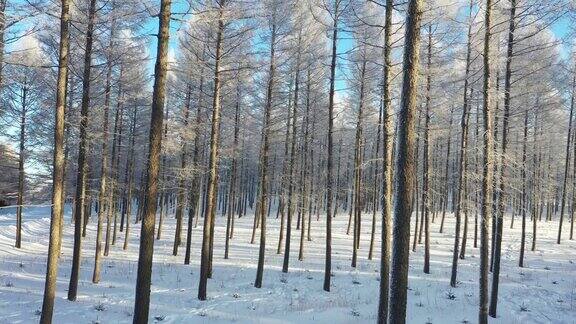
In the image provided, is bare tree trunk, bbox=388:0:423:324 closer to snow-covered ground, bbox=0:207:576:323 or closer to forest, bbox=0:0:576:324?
forest, bbox=0:0:576:324

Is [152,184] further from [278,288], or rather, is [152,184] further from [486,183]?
[278,288]

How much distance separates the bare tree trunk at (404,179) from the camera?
6.66 meters

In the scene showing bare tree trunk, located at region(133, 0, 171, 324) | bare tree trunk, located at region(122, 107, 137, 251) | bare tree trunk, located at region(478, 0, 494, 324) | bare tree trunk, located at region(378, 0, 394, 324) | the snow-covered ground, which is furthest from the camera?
bare tree trunk, located at region(122, 107, 137, 251)

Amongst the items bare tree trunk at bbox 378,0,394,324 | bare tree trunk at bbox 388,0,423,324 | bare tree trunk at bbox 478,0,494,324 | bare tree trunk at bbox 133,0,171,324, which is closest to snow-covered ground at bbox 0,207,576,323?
bare tree trunk at bbox 478,0,494,324

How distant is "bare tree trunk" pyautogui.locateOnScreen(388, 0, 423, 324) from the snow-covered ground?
22.5 feet

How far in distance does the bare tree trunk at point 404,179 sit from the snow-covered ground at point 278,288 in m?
6.85

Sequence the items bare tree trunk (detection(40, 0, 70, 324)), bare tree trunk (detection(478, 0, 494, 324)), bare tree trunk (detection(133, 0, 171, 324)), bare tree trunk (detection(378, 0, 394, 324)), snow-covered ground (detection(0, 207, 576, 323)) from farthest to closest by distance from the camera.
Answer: snow-covered ground (detection(0, 207, 576, 323)) < bare tree trunk (detection(478, 0, 494, 324)) < bare tree trunk (detection(40, 0, 70, 324)) < bare tree trunk (detection(378, 0, 394, 324)) < bare tree trunk (detection(133, 0, 171, 324))

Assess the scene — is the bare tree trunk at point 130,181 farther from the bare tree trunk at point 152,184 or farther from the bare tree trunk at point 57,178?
the bare tree trunk at point 152,184

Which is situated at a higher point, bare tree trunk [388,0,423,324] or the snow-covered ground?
bare tree trunk [388,0,423,324]

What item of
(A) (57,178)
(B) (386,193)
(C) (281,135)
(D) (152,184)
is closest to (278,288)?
(C) (281,135)

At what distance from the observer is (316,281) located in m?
18.1

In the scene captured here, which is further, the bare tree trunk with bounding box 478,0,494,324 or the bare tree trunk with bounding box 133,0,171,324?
the bare tree trunk with bounding box 478,0,494,324

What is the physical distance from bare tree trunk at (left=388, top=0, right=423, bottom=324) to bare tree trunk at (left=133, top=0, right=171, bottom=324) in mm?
4609

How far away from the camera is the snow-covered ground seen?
13.4 meters
